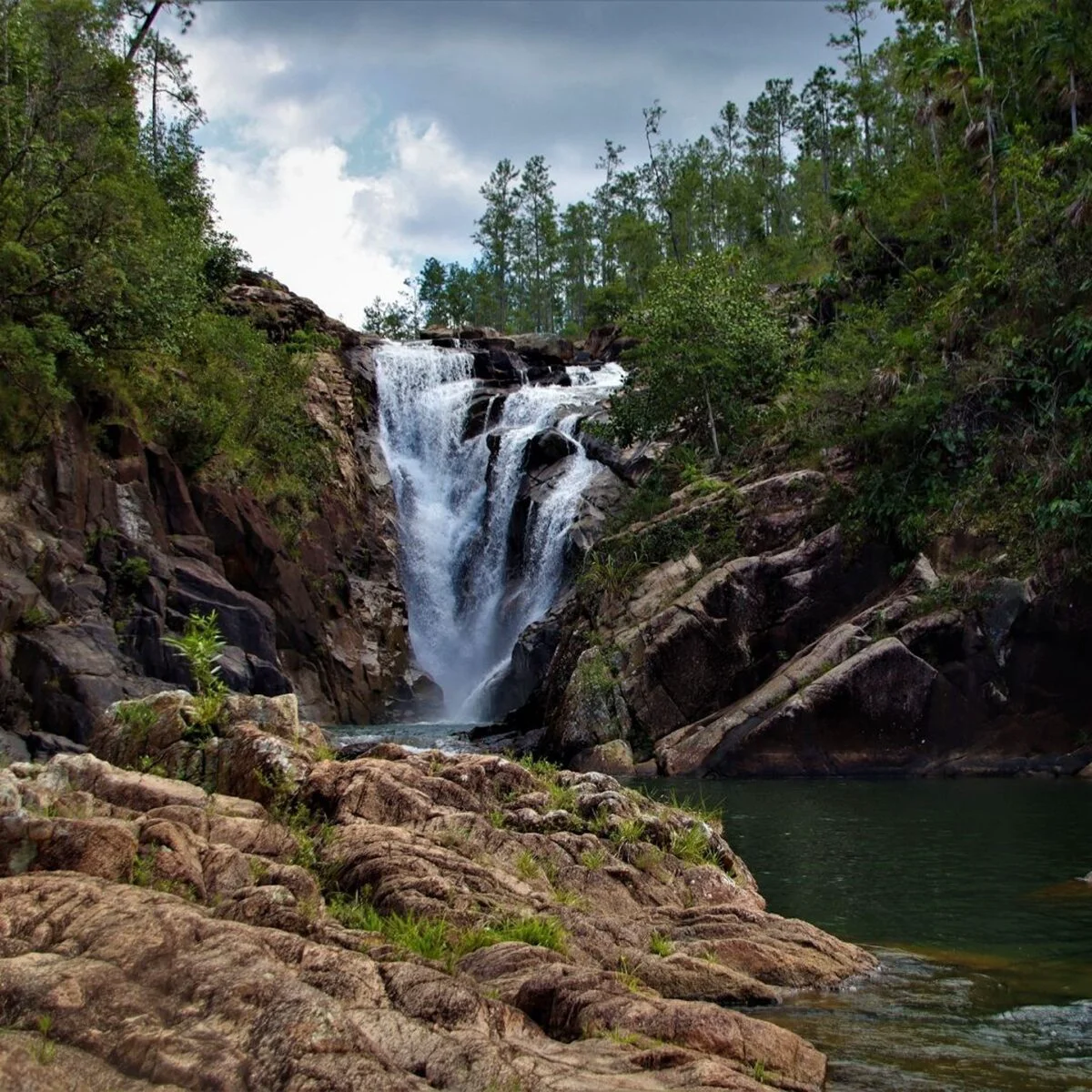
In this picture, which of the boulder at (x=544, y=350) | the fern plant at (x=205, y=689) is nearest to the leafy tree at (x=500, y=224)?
the boulder at (x=544, y=350)

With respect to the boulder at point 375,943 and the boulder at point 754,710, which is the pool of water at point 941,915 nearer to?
the boulder at point 375,943

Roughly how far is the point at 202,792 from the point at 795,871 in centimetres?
836

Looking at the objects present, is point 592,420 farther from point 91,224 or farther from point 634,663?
point 91,224

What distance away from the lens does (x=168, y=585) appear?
2695 cm

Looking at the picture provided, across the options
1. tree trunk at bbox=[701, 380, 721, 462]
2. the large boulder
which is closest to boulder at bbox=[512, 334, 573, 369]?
tree trunk at bbox=[701, 380, 721, 462]

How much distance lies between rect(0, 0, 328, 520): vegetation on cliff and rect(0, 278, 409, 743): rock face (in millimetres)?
1298

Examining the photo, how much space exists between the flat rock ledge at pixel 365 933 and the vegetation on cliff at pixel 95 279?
1819 cm

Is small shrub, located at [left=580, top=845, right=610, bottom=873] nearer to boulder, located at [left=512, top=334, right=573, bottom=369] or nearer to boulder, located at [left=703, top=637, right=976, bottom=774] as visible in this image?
boulder, located at [left=703, top=637, right=976, bottom=774]

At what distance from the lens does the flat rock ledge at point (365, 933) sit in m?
4.82

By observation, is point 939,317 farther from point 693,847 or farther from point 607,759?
point 693,847

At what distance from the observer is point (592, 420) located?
4356cm

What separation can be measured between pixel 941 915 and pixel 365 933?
289 inches

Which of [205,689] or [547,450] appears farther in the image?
[547,450]

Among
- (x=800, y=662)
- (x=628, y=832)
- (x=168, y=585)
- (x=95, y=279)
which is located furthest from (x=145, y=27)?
(x=628, y=832)
